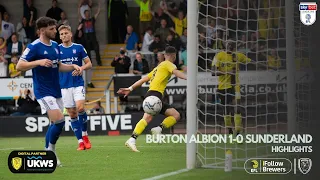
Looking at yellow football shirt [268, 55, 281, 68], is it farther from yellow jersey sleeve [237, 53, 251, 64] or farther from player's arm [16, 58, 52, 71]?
player's arm [16, 58, 52, 71]

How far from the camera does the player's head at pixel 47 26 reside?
9.29 metres

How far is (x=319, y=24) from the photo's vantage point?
7105mm

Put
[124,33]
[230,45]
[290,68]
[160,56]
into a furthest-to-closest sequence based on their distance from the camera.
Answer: [124,33] < [160,56] < [230,45] < [290,68]

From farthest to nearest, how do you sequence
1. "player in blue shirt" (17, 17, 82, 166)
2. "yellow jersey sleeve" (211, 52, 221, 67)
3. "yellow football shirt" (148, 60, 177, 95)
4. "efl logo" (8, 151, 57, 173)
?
"yellow football shirt" (148, 60, 177, 95)
"yellow jersey sleeve" (211, 52, 221, 67)
"player in blue shirt" (17, 17, 82, 166)
"efl logo" (8, 151, 57, 173)

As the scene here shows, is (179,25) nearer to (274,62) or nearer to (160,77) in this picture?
(160,77)

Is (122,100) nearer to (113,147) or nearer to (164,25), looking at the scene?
(164,25)

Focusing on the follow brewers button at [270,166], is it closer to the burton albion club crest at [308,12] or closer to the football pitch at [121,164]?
the football pitch at [121,164]

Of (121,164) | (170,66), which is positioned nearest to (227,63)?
(170,66)

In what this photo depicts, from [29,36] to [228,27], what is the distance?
11.7m

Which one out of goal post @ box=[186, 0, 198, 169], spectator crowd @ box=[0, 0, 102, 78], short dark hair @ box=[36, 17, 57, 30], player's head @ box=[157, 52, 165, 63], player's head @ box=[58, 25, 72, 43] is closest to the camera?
goal post @ box=[186, 0, 198, 169]

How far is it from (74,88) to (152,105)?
164cm

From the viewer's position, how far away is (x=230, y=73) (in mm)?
10891

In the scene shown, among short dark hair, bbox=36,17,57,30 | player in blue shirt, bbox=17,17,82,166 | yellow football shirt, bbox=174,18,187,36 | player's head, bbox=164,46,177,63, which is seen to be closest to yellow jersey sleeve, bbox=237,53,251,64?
player's head, bbox=164,46,177,63

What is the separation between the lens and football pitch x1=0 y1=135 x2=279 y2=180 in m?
8.37
